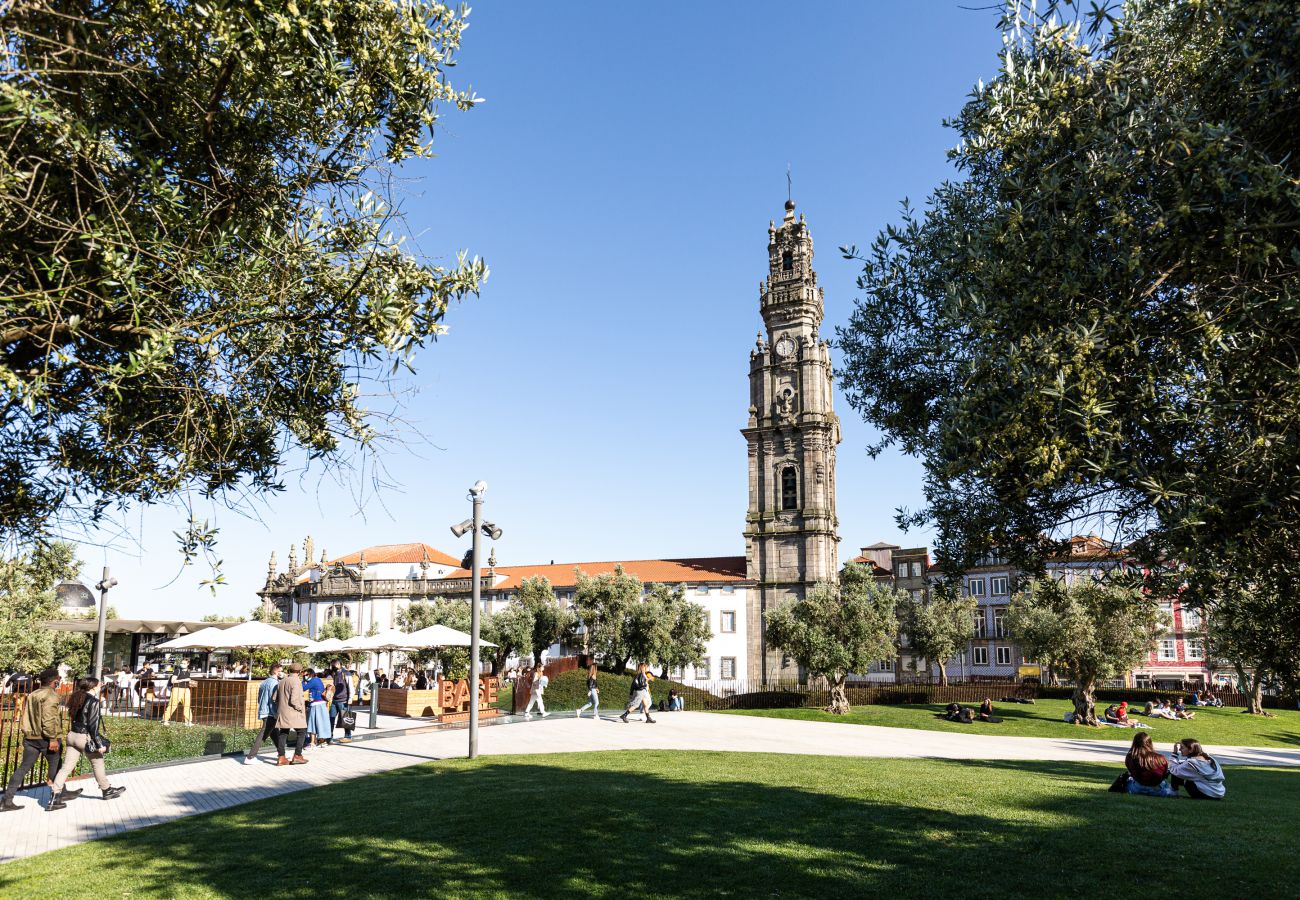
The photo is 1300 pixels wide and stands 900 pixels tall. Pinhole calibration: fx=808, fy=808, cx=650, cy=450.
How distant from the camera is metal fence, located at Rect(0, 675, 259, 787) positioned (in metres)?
16.5

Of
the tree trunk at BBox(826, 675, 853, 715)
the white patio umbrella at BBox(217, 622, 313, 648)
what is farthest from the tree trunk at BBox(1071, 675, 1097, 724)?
the white patio umbrella at BBox(217, 622, 313, 648)

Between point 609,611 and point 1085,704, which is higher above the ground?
point 609,611

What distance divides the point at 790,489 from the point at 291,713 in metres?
56.2

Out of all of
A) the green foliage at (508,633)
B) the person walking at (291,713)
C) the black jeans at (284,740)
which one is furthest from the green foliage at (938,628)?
the person walking at (291,713)

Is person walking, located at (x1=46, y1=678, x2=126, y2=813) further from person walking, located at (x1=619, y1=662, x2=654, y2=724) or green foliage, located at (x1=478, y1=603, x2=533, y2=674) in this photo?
green foliage, located at (x1=478, y1=603, x2=533, y2=674)

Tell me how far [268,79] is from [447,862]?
725 cm

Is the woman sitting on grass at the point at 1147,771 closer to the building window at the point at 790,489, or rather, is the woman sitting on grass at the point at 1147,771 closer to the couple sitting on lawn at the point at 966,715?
the couple sitting on lawn at the point at 966,715

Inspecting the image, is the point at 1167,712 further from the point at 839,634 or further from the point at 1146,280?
the point at 1146,280

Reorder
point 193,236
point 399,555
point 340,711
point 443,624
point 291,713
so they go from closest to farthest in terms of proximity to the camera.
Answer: point 193,236, point 291,713, point 340,711, point 443,624, point 399,555

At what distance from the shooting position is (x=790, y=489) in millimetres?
68688

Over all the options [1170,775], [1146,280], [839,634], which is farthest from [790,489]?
[1146,280]

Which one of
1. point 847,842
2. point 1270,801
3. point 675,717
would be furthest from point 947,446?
point 675,717

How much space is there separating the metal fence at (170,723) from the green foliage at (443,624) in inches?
720

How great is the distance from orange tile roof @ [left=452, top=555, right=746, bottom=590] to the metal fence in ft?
133
